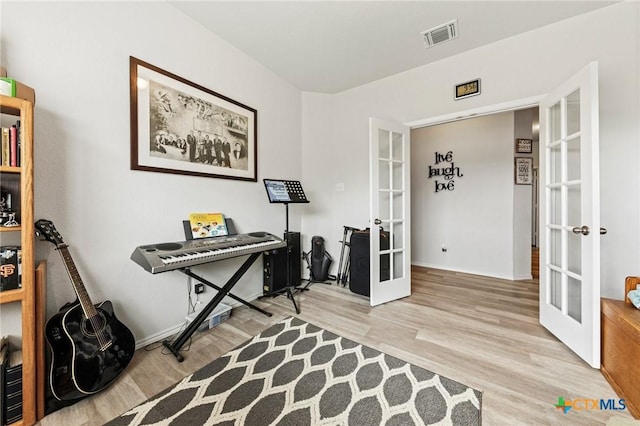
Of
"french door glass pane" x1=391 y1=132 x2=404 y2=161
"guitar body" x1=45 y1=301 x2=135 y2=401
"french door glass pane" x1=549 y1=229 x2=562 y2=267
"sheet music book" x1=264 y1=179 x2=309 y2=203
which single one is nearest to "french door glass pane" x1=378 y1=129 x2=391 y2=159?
"french door glass pane" x1=391 y1=132 x2=404 y2=161

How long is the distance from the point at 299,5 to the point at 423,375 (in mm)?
2923

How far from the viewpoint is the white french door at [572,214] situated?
5.17 feet

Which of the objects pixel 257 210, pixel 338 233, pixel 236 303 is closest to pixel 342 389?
pixel 236 303

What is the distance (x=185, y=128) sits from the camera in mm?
2115

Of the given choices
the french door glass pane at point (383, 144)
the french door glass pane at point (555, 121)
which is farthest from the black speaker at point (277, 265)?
the french door glass pane at point (555, 121)

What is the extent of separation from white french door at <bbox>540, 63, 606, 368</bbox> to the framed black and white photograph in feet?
9.26

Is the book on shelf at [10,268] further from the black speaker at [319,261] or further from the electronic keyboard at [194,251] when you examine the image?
the black speaker at [319,261]

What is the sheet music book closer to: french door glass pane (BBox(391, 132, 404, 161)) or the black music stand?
the black music stand

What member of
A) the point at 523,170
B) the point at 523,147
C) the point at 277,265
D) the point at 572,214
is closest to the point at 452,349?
the point at 572,214

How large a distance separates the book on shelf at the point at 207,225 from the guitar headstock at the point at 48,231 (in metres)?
0.81

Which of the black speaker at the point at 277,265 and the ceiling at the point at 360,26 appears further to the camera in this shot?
the black speaker at the point at 277,265

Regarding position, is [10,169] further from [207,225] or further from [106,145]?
[207,225]

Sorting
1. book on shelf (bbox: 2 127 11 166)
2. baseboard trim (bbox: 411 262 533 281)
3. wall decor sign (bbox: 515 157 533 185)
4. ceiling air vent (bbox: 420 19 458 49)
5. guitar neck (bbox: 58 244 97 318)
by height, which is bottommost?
baseboard trim (bbox: 411 262 533 281)

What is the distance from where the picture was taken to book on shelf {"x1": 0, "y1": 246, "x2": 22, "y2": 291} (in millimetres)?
1146
